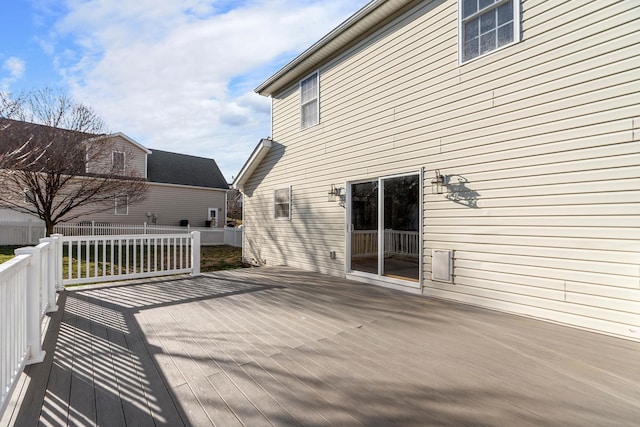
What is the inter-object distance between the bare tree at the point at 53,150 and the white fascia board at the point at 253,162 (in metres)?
5.23

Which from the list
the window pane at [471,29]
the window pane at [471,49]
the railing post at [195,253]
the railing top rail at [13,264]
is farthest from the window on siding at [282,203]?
the railing top rail at [13,264]

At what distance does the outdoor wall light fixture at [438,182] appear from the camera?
459cm

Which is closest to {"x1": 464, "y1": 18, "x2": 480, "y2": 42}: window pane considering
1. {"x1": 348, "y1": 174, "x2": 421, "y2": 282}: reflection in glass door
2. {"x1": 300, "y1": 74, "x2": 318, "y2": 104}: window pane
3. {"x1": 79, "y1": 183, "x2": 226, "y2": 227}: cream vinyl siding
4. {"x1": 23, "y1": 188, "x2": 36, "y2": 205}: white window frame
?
{"x1": 348, "y1": 174, "x2": 421, "y2": 282}: reflection in glass door

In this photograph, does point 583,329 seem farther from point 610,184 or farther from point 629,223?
point 610,184

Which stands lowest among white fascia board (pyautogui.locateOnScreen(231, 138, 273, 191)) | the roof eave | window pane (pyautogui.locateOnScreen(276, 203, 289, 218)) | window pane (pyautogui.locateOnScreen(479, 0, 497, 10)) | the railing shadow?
the railing shadow

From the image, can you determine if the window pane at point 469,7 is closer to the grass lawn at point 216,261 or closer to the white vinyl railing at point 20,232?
the grass lawn at point 216,261

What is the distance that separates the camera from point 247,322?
3518mm

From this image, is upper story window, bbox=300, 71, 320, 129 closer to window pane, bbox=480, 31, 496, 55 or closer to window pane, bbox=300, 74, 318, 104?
window pane, bbox=300, 74, 318, 104

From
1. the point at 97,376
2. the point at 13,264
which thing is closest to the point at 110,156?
the point at 13,264

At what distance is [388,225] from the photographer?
8359mm

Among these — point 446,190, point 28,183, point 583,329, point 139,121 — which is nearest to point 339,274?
point 446,190

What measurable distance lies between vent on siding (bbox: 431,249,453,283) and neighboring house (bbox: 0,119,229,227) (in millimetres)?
13264

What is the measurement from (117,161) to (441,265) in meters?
13.6

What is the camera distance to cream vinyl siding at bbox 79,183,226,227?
15.9m
